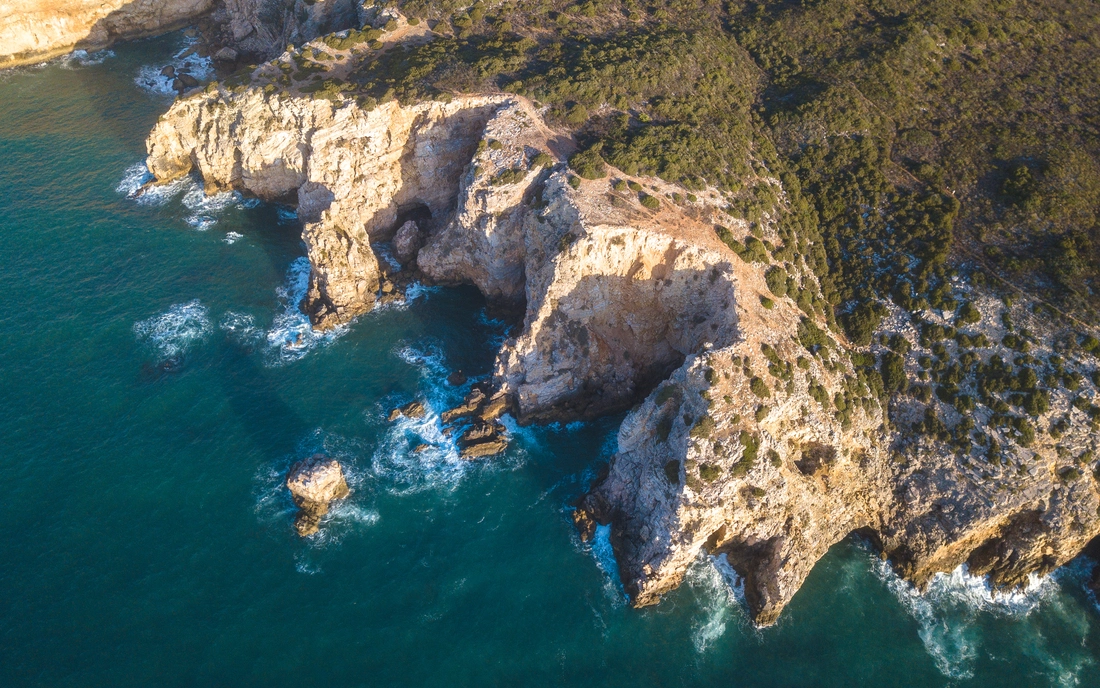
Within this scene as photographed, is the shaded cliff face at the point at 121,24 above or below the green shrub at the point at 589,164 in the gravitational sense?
above

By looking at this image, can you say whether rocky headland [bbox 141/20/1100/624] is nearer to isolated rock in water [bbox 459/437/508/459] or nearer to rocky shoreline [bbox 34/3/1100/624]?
rocky shoreline [bbox 34/3/1100/624]

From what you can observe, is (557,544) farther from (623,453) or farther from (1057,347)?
(1057,347)

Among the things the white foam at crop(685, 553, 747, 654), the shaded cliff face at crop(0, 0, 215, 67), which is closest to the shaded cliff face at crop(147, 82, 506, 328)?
the white foam at crop(685, 553, 747, 654)

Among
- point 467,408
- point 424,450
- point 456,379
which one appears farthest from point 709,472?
point 456,379

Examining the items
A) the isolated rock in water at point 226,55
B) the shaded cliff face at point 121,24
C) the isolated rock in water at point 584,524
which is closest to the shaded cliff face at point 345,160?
the shaded cliff face at point 121,24

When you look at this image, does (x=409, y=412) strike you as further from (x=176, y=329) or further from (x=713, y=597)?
(x=713, y=597)

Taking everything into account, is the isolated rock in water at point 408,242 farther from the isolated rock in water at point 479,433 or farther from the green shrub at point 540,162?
the isolated rock in water at point 479,433
